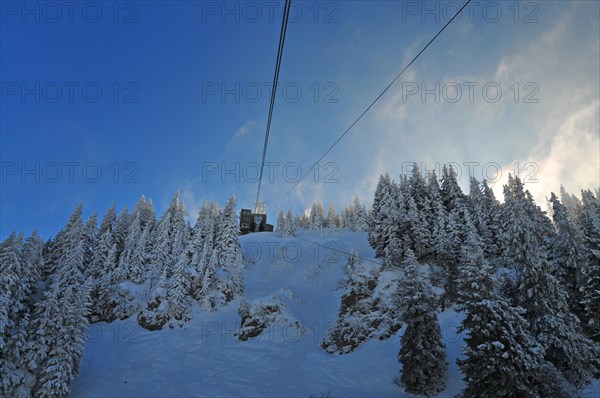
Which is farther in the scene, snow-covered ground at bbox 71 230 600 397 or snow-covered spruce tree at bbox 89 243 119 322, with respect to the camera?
snow-covered spruce tree at bbox 89 243 119 322

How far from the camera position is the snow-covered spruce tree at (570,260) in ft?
80.8

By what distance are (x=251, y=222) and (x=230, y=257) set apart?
50.0 m

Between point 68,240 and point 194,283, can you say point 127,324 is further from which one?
point 68,240

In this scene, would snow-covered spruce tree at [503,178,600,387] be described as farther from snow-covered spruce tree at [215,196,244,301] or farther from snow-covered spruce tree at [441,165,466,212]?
snow-covered spruce tree at [215,196,244,301]

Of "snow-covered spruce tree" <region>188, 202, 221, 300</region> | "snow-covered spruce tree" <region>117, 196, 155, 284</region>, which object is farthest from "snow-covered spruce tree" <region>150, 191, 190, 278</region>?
"snow-covered spruce tree" <region>188, 202, 221, 300</region>

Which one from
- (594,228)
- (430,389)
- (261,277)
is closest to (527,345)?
(430,389)

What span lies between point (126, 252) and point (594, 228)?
57.3 m

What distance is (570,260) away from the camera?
25.3 meters

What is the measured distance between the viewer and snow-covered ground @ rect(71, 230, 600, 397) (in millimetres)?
23938

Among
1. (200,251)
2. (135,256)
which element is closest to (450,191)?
(200,251)

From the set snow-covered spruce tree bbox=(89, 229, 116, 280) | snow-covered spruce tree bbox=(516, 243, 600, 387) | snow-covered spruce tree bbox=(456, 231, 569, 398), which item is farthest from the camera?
snow-covered spruce tree bbox=(89, 229, 116, 280)

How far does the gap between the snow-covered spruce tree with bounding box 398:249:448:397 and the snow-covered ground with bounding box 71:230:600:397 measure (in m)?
1.38

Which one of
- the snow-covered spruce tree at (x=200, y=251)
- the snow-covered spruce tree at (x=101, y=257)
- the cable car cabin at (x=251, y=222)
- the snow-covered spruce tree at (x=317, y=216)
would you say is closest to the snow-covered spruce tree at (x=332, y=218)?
the snow-covered spruce tree at (x=317, y=216)

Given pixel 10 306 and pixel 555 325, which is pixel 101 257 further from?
pixel 555 325
